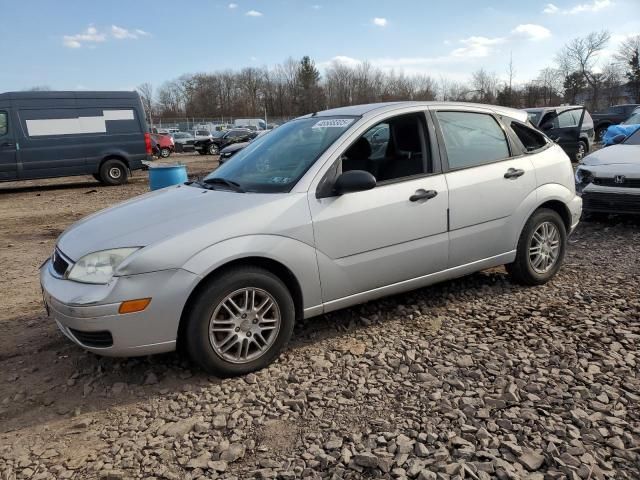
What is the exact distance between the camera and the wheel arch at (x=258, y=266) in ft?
9.98

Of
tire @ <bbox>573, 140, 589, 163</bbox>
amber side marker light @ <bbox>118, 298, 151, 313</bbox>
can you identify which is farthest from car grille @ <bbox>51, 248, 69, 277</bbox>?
tire @ <bbox>573, 140, 589, 163</bbox>

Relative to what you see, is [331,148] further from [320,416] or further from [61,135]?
[61,135]

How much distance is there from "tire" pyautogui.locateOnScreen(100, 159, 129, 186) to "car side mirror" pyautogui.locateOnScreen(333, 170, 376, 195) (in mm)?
12663

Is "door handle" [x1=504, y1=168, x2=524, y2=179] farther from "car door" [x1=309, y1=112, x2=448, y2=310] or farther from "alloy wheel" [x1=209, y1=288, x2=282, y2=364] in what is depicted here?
"alloy wheel" [x1=209, y1=288, x2=282, y2=364]

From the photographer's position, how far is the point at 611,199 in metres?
6.68

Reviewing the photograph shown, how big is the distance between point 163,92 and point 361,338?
87.3 m

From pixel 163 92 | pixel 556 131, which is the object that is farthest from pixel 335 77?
pixel 556 131

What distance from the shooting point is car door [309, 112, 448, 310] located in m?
3.42

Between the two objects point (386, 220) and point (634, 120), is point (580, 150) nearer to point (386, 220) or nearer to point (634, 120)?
point (634, 120)

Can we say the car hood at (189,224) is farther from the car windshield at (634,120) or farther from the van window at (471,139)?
the car windshield at (634,120)

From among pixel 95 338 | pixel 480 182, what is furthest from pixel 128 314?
pixel 480 182

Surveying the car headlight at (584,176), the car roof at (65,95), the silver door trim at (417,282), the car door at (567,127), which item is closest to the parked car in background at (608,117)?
A: the car door at (567,127)

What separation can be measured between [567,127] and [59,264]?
49.3 ft

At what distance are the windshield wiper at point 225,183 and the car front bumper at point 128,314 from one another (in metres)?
0.87
